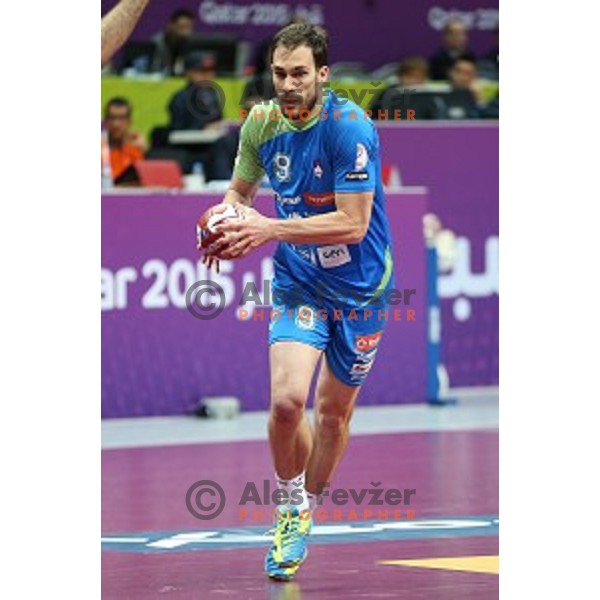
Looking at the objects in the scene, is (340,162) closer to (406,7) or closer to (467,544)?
(467,544)

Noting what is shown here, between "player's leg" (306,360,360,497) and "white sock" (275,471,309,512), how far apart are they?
0.33 m

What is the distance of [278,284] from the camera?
941cm

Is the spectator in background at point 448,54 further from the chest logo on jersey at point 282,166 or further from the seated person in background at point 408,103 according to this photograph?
the chest logo on jersey at point 282,166

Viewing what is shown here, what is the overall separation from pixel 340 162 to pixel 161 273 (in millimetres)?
7016

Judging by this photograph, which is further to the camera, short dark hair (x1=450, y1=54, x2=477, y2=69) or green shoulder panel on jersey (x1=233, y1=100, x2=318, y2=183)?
short dark hair (x1=450, y1=54, x2=477, y2=69)

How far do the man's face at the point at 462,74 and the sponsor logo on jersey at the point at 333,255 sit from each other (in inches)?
465

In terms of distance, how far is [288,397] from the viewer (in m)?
8.90

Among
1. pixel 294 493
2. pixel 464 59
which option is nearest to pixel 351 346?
pixel 294 493

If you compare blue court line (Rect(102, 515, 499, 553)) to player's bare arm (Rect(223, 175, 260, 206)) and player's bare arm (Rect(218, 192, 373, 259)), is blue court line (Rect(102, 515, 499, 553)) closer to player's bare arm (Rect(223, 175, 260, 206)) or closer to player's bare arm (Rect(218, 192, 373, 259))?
player's bare arm (Rect(223, 175, 260, 206))

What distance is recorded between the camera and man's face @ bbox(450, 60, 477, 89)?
21172mm

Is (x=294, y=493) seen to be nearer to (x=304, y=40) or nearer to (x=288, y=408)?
(x=288, y=408)

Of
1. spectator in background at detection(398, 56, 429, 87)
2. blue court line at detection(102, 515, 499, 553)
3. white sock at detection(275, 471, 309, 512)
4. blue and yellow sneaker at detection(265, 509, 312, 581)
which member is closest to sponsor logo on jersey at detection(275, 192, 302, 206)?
white sock at detection(275, 471, 309, 512)

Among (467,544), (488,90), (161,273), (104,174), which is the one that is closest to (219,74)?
(488,90)
